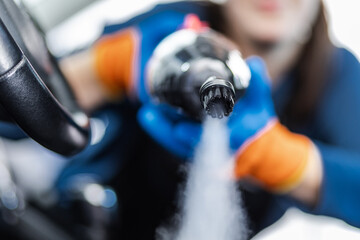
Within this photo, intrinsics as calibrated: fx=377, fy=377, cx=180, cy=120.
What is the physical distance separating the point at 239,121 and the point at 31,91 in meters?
0.27

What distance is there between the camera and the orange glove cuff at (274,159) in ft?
1.62

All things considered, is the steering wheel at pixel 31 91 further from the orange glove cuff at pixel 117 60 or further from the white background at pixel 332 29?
the white background at pixel 332 29

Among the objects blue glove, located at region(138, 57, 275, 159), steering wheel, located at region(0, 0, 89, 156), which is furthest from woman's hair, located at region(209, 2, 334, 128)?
steering wheel, located at region(0, 0, 89, 156)

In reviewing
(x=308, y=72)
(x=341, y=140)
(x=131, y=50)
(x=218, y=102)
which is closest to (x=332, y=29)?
(x=308, y=72)

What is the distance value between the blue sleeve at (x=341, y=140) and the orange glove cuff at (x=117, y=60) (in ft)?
1.09

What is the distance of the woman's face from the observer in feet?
2.13

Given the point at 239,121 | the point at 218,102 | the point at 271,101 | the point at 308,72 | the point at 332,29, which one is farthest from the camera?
the point at 332,29

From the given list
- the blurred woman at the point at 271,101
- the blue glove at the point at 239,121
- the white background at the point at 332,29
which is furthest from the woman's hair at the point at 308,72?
the blue glove at the point at 239,121

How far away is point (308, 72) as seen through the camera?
0.74m

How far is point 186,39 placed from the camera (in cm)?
38

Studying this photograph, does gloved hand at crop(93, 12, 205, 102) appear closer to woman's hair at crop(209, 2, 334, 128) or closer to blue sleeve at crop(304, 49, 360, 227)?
woman's hair at crop(209, 2, 334, 128)

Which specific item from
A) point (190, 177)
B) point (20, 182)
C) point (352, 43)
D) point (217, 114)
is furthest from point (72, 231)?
point (352, 43)

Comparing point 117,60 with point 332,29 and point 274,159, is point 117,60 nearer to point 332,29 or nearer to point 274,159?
point 274,159

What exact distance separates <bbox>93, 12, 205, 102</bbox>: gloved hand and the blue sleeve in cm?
29
